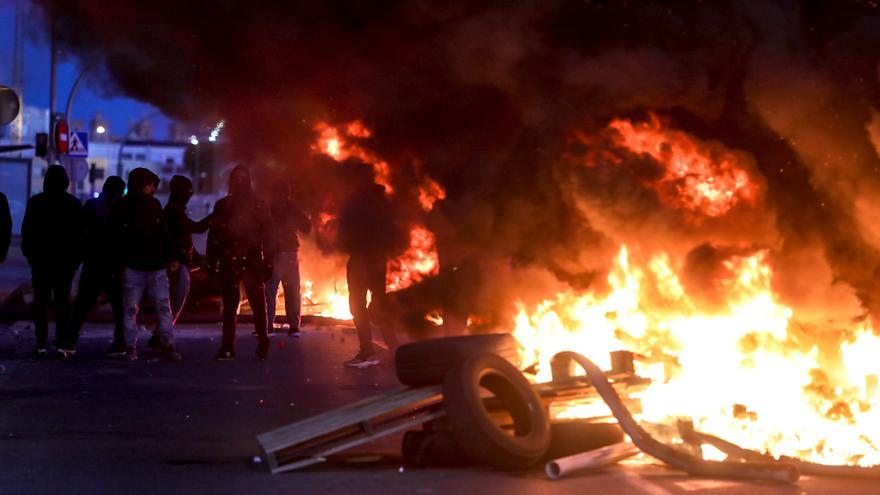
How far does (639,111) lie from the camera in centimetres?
848

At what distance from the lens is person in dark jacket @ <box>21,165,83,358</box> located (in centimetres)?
→ 1186

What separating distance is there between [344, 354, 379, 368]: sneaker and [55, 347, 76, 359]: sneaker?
106 inches

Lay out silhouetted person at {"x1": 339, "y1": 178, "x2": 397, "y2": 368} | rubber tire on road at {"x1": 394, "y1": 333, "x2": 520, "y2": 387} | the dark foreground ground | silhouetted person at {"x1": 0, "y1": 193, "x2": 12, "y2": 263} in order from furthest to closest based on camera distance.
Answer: silhouetted person at {"x1": 0, "y1": 193, "x2": 12, "y2": 263} < silhouetted person at {"x1": 339, "y1": 178, "x2": 397, "y2": 368} < rubber tire on road at {"x1": 394, "y1": 333, "x2": 520, "y2": 387} < the dark foreground ground

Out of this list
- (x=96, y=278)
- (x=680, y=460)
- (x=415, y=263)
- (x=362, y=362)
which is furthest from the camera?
(x=96, y=278)

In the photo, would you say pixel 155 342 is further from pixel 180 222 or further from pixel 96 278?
pixel 180 222

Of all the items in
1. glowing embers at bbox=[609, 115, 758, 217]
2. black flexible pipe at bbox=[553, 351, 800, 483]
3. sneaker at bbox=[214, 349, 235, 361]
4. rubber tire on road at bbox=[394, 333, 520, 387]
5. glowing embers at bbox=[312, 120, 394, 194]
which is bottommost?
black flexible pipe at bbox=[553, 351, 800, 483]

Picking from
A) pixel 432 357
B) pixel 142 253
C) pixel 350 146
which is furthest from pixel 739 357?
pixel 142 253

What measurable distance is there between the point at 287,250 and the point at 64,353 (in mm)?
2831

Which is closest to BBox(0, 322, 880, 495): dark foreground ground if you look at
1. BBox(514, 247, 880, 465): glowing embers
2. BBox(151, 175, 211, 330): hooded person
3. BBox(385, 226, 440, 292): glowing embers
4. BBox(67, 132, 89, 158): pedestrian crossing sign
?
BBox(385, 226, 440, 292): glowing embers

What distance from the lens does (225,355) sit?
39.7ft

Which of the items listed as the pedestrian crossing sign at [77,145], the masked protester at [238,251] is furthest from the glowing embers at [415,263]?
the pedestrian crossing sign at [77,145]

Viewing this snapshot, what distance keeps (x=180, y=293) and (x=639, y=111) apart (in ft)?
23.1

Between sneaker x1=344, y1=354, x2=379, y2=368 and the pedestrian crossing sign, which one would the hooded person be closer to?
sneaker x1=344, y1=354, x2=379, y2=368

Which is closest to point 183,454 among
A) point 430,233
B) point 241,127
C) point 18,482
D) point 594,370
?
point 18,482
